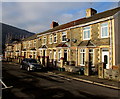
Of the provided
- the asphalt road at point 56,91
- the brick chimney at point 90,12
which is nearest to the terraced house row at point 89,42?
the brick chimney at point 90,12

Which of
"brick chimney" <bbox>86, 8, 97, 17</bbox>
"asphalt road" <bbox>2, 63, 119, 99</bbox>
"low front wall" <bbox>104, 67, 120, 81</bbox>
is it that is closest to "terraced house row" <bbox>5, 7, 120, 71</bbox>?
"brick chimney" <bbox>86, 8, 97, 17</bbox>

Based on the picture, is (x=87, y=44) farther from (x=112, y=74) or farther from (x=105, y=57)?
(x=112, y=74)

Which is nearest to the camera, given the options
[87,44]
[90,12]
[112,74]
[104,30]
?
[112,74]

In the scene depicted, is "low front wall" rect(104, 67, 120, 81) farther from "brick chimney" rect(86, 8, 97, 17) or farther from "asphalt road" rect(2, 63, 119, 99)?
"brick chimney" rect(86, 8, 97, 17)

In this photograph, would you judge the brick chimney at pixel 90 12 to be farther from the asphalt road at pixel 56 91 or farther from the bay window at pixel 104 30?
the asphalt road at pixel 56 91

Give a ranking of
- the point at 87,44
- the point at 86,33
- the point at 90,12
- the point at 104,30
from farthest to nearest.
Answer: the point at 90,12 → the point at 86,33 → the point at 87,44 → the point at 104,30

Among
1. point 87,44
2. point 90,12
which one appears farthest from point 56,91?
point 90,12

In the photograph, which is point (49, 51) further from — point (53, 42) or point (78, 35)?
point (78, 35)

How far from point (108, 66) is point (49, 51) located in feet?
42.4

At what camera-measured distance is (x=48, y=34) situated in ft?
79.0

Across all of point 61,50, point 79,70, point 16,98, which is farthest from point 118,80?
point 61,50

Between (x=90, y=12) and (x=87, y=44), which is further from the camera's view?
(x=90, y=12)

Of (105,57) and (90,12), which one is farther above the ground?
(90,12)

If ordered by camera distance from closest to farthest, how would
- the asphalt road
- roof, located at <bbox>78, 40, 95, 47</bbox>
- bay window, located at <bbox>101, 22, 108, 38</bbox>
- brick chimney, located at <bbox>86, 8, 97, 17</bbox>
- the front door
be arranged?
the asphalt road → the front door → bay window, located at <bbox>101, 22, 108, 38</bbox> → roof, located at <bbox>78, 40, 95, 47</bbox> → brick chimney, located at <bbox>86, 8, 97, 17</bbox>
